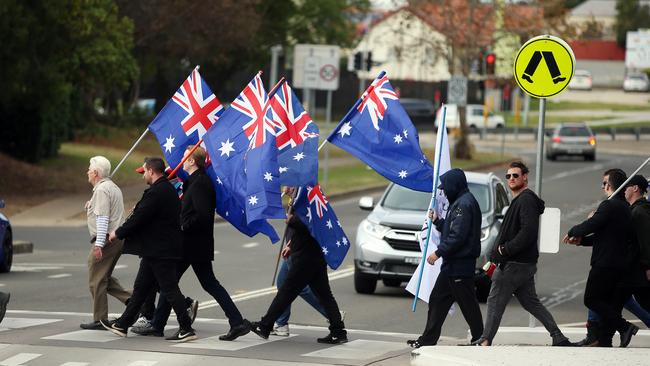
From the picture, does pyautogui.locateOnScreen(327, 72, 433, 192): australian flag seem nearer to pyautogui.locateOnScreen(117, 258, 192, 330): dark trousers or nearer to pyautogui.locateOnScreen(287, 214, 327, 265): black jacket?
pyautogui.locateOnScreen(287, 214, 327, 265): black jacket

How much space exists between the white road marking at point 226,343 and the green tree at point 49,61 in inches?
745

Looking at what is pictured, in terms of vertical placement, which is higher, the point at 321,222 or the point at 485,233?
the point at 321,222

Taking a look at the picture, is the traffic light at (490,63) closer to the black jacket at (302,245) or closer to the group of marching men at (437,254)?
the group of marching men at (437,254)

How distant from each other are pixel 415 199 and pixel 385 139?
5.03m

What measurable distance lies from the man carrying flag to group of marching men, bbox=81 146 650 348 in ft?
0.04

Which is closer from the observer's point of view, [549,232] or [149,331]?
[549,232]

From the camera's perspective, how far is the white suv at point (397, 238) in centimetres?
1734

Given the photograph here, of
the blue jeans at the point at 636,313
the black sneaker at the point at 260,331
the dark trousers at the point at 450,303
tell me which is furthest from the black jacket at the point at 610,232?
the black sneaker at the point at 260,331

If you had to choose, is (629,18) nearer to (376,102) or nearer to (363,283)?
(363,283)

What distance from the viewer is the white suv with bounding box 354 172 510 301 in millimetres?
17344

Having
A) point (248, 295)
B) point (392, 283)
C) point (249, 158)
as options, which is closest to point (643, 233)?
point (249, 158)

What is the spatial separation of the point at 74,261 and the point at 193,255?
9.85 metres

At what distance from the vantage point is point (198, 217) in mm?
12672

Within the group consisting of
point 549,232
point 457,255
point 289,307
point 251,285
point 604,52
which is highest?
point 604,52
